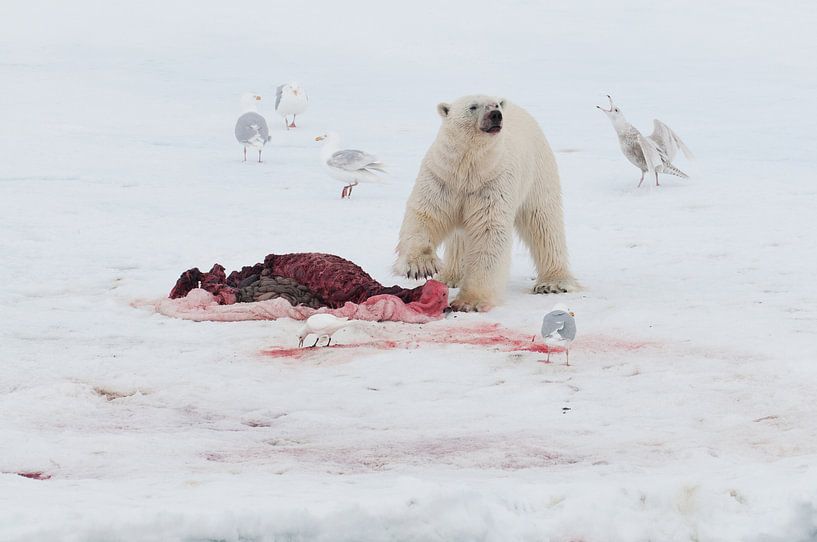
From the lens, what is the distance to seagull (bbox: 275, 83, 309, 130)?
13.0 m

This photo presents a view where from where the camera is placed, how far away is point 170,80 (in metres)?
16.3

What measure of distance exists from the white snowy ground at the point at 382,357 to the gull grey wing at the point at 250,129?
0.33 meters

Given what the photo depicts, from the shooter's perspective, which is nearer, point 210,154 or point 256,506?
point 256,506

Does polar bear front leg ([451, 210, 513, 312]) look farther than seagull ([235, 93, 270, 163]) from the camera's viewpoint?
No

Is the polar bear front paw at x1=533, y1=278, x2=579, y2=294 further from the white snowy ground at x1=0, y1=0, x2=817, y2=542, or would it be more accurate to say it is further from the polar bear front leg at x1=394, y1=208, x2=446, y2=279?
the polar bear front leg at x1=394, y1=208, x2=446, y2=279

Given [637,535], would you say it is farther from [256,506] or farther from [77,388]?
[77,388]

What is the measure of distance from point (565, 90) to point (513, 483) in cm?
1368

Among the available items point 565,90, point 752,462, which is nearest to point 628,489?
point 752,462

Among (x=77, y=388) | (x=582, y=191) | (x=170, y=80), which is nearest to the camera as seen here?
(x=77, y=388)

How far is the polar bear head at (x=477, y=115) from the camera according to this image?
595cm

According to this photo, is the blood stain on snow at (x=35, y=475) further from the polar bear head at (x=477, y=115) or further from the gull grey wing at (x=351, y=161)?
the gull grey wing at (x=351, y=161)

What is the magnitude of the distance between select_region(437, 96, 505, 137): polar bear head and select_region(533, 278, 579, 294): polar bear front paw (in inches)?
38.6

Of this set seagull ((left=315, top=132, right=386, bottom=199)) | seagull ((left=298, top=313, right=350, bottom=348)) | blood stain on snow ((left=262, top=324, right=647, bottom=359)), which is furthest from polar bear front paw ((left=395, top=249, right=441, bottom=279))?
seagull ((left=315, top=132, right=386, bottom=199))

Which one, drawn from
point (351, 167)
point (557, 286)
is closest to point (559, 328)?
point (557, 286)
